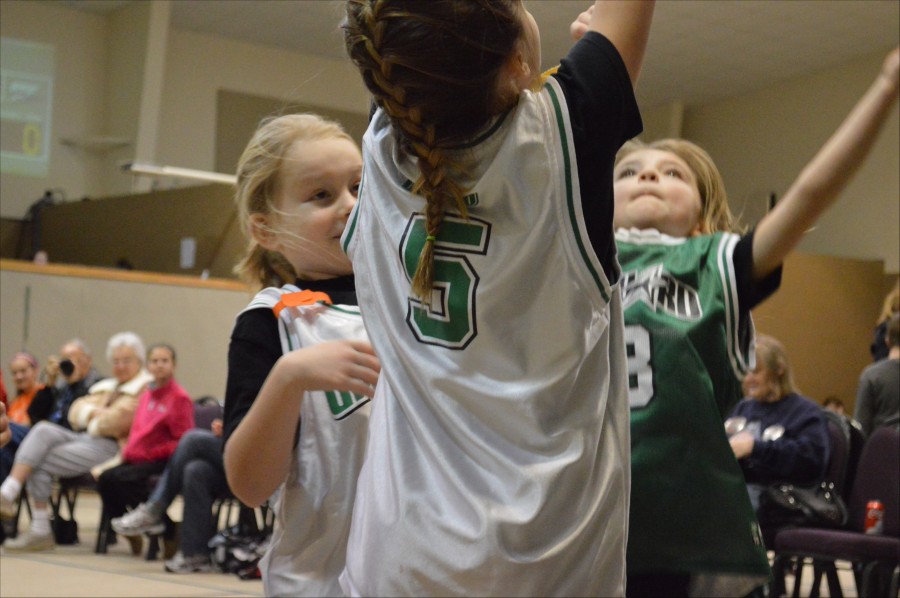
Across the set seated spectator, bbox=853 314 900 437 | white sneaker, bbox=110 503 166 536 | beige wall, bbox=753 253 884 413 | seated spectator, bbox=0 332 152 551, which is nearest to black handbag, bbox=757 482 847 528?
seated spectator, bbox=853 314 900 437

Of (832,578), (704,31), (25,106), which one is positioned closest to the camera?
(832,578)

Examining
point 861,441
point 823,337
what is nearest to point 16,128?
point 823,337

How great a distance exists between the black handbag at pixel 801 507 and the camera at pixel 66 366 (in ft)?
16.1

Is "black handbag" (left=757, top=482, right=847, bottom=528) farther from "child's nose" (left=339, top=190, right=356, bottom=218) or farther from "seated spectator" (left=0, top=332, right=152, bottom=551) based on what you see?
"seated spectator" (left=0, top=332, right=152, bottom=551)

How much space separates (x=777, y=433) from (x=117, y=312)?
655cm

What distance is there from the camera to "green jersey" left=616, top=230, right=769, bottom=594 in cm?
166

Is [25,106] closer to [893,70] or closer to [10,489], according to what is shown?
[10,489]

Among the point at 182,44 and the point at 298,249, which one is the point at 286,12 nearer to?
the point at 182,44

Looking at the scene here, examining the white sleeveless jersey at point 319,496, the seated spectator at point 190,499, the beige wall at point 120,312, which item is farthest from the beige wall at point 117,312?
the white sleeveless jersey at point 319,496

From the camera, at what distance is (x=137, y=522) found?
6.23 metres

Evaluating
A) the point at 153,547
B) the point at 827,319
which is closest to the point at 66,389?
the point at 153,547

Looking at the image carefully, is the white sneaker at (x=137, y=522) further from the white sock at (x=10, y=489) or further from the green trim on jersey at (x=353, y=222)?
the green trim on jersey at (x=353, y=222)

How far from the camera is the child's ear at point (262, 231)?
1694 mm

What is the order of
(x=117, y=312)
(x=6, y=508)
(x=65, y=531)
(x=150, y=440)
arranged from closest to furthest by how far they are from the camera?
(x=6, y=508) < (x=150, y=440) < (x=65, y=531) < (x=117, y=312)
